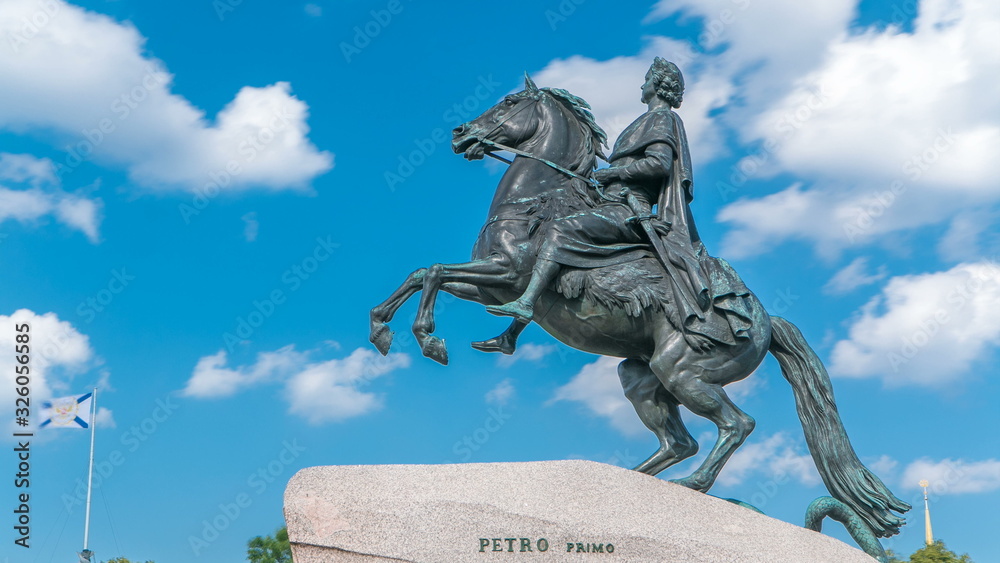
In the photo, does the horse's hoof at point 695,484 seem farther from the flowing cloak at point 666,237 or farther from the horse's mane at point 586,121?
the horse's mane at point 586,121

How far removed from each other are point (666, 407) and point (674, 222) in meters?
1.58

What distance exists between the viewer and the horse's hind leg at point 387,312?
9250 mm

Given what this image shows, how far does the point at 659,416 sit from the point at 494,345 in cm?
152

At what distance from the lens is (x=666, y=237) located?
9.57 meters

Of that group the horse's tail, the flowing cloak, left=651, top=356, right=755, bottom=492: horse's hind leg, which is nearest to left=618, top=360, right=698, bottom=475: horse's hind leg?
left=651, top=356, right=755, bottom=492: horse's hind leg

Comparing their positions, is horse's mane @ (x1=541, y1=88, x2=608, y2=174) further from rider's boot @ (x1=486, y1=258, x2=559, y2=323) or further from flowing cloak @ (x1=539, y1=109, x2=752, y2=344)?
rider's boot @ (x1=486, y1=258, x2=559, y2=323)

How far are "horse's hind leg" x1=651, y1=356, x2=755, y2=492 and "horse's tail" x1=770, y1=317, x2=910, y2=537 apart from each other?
2.78ft

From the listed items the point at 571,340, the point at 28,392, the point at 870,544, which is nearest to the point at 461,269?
the point at 571,340

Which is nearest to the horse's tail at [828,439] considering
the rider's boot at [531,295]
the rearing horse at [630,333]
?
the rearing horse at [630,333]

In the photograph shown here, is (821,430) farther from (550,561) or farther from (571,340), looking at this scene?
(550,561)

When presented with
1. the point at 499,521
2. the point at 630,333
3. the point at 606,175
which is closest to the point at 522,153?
the point at 606,175

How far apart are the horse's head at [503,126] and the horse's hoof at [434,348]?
2.04 m

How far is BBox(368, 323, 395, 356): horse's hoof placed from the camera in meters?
9.24

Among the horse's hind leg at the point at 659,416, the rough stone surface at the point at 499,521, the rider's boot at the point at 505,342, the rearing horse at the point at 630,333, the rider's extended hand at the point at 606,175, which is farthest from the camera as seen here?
the rider's extended hand at the point at 606,175
